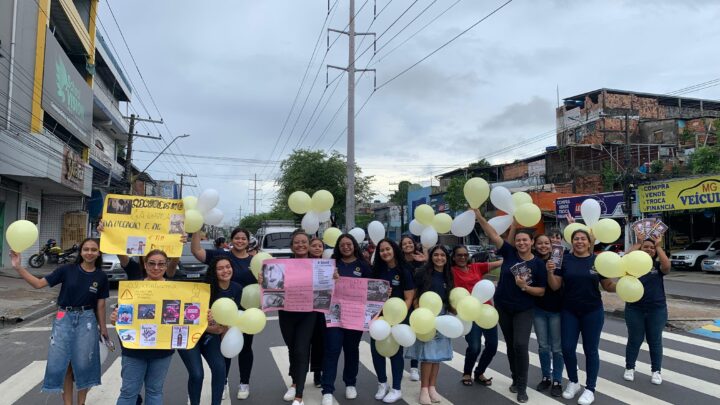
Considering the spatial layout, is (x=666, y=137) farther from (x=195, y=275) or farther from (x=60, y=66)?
(x=60, y=66)

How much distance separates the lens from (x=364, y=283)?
4.87m

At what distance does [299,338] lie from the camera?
4750 millimetres

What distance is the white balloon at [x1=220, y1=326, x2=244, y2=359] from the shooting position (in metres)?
4.20

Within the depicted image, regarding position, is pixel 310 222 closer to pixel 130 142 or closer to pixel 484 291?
pixel 484 291

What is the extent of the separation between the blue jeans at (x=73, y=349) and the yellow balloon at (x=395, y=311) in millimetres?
2540

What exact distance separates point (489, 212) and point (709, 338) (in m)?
30.4

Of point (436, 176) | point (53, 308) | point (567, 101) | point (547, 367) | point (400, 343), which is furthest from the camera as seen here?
point (436, 176)

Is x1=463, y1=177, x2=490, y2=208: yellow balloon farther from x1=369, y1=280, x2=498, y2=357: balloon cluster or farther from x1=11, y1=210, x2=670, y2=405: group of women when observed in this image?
x1=369, y1=280, x2=498, y2=357: balloon cluster

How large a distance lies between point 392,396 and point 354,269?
132 cm

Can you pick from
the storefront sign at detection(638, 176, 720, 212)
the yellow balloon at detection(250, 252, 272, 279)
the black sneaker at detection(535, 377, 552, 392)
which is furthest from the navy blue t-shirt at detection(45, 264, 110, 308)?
the storefront sign at detection(638, 176, 720, 212)

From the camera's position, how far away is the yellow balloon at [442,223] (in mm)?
5943

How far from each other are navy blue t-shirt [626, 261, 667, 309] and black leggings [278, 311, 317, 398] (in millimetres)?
3707

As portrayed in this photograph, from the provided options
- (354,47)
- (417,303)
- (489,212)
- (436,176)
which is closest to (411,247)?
(417,303)

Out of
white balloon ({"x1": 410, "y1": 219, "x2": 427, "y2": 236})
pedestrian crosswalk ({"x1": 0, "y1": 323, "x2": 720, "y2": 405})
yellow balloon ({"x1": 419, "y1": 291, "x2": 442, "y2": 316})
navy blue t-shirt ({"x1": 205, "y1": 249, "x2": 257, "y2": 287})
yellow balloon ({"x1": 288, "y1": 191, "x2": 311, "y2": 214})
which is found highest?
yellow balloon ({"x1": 288, "y1": 191, "x2": 311, "y2": 214})
